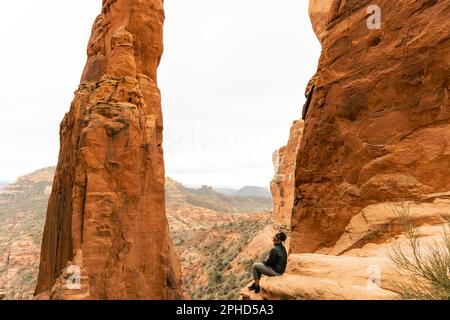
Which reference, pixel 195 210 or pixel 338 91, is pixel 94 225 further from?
pixel 195 210

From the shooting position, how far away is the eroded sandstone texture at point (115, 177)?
1284cm

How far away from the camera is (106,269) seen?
41.5ft

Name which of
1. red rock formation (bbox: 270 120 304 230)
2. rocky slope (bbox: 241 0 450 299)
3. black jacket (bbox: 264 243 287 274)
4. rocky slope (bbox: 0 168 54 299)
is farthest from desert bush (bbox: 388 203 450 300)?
red rock formation (bbox: 270 120 304 230)

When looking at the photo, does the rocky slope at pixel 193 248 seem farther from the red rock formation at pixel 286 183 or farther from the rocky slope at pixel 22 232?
the red rock formation at pixel 286 183

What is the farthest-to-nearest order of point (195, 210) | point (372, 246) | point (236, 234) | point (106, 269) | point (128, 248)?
point (195, 210) < point (236, 234) < point (128, 248) < point (106, 269) < point (372, 246)

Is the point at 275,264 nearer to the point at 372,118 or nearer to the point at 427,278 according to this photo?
the point at 427,278

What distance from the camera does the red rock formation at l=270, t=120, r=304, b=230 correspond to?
120 feet

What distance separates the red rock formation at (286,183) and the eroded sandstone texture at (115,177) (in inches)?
862

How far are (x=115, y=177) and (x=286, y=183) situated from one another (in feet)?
91.8

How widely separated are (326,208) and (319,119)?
2.75m

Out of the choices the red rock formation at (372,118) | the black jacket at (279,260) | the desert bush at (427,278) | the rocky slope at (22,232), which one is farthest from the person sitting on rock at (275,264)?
the rocky slope at (22,232)

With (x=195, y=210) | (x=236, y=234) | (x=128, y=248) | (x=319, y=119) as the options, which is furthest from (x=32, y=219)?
(x=319, y=119)

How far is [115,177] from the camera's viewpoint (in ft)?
44.6

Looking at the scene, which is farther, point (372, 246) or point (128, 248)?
point (128, 248)
